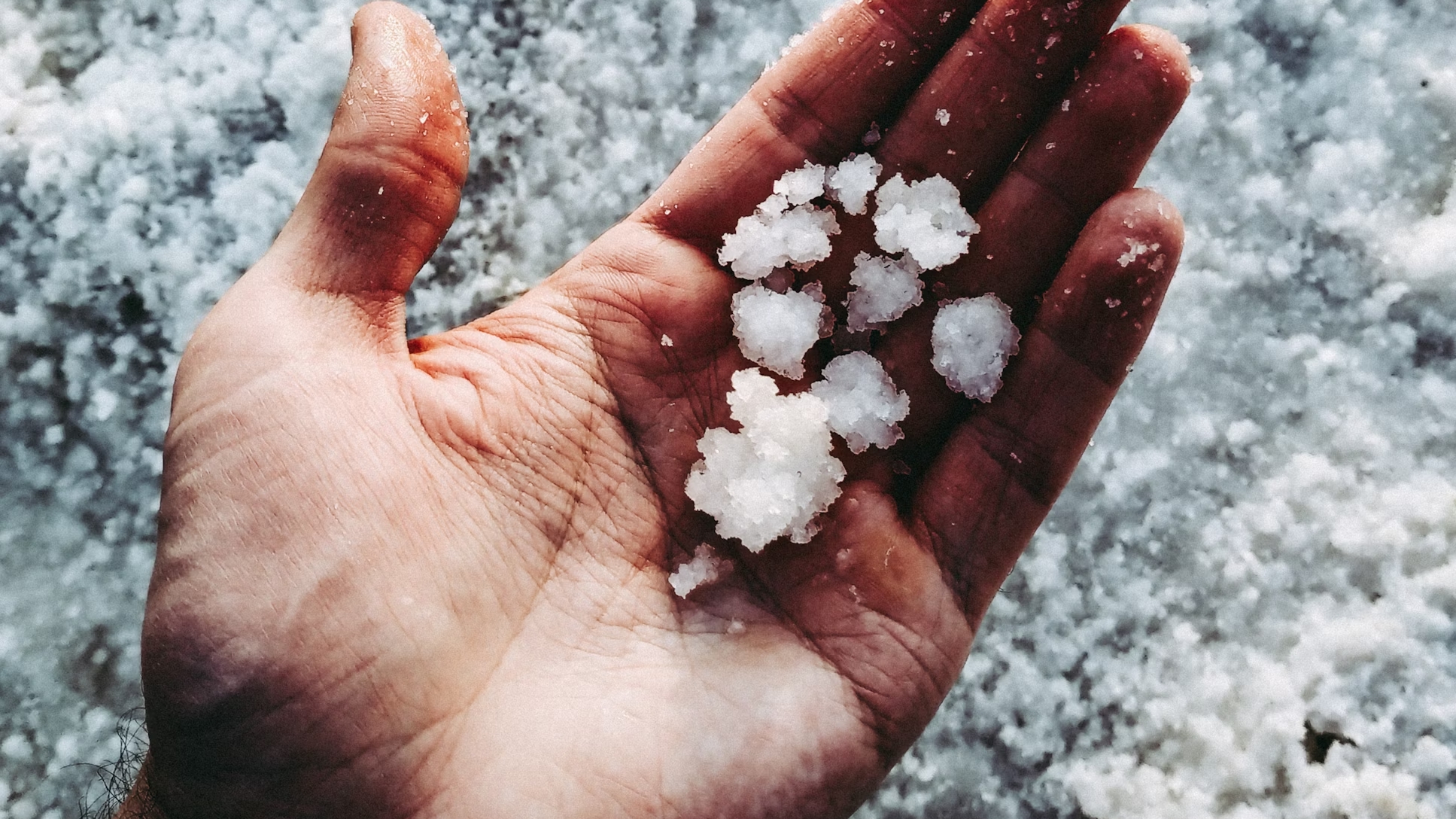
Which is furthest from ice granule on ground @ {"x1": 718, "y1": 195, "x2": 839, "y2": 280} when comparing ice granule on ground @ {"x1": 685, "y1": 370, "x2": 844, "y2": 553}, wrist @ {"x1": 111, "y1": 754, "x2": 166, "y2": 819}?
wrist @ {"x1": 111, "y1": 754, "x2": 166, "y2": 819}

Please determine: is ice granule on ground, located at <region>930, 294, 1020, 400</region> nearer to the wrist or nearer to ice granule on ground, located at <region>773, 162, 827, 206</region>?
ice granule on ground, located at <region>773, 162, 827, 206</region>

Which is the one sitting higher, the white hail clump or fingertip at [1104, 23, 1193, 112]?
fingertip at [1104, 23, 1193, 112]

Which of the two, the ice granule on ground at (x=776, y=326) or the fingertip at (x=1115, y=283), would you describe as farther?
the ice granule on ground at (x=776, y=326)

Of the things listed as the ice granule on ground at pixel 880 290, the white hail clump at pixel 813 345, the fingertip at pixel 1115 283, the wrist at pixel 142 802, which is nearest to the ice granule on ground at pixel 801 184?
the white hail clump at pixel 813 345

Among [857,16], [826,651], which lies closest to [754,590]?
[826,651]

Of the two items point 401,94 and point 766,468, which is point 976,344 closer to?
point 766,468

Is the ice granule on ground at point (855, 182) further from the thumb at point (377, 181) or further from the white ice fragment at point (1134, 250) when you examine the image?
the thumb at point (377, 181)

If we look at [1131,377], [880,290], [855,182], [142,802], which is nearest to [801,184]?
[855,182]
